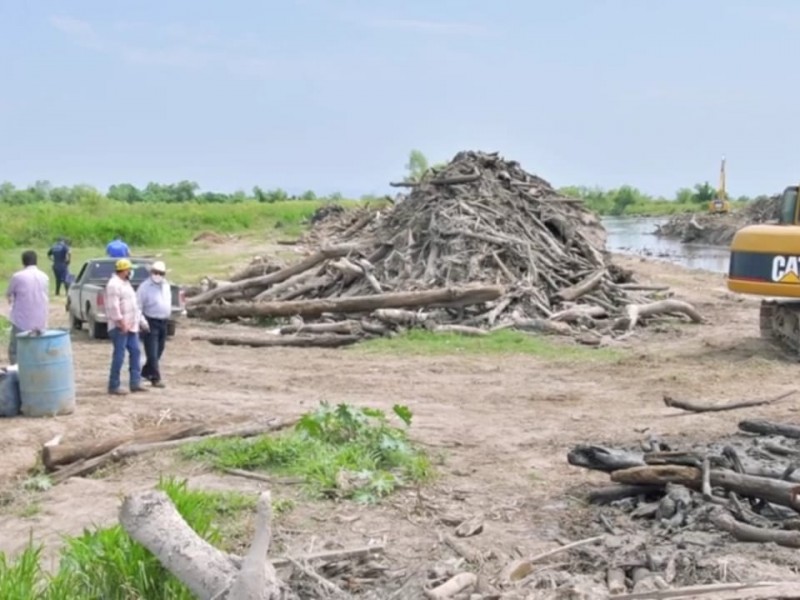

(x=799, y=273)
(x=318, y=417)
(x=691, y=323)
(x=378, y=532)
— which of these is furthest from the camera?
(x=691, y=323)

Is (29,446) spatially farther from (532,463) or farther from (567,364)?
(567,364)

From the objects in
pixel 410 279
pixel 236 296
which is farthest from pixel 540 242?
pixel 236 296

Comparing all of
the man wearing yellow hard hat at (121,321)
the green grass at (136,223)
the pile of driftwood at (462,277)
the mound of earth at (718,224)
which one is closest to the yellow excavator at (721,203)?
the mound of earth at (718,224)

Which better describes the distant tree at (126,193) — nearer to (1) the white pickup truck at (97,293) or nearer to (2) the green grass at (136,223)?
(2) the green grass at (136,223)

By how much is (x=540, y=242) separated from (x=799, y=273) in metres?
8.72

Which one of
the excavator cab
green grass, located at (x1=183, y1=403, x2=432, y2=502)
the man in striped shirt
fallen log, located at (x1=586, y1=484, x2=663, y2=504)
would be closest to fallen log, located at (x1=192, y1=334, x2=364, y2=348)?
the man in striped shirt

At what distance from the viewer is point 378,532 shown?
281 inches

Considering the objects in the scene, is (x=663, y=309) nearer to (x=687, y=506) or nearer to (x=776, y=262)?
(x=776, y=262)

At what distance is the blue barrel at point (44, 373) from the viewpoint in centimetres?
1066

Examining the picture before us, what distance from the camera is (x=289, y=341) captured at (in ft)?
59.2

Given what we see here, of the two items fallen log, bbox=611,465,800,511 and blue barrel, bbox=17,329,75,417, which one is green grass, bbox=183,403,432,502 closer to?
fallen log, bbox=611,465,800,511

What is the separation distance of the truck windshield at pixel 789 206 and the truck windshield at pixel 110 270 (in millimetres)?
10421

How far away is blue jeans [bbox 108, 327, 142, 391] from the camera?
12.2 metres

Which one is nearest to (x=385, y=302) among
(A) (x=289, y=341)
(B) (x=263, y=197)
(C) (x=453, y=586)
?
(A) (x=289, y=341)
